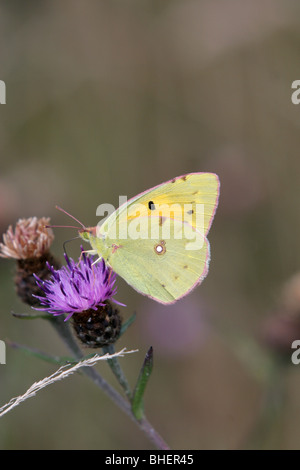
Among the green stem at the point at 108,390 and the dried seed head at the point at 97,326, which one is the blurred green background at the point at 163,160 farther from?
the dried seed head at the point at 97,326

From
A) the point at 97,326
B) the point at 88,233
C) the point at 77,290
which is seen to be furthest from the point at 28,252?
the point at 97,326

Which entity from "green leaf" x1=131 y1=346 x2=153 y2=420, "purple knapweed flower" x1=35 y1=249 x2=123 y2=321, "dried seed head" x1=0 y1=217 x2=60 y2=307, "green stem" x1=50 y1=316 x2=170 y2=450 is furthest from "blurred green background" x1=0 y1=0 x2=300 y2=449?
"green leaf" x1=131 y1=346 x2=153 y2=420

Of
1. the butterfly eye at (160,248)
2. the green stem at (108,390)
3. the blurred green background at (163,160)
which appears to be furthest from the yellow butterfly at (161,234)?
the blurred green background at (163,160)

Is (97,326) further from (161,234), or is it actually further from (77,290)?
(161,234)

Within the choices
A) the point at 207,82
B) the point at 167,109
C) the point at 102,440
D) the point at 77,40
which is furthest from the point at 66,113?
the point at 102,440

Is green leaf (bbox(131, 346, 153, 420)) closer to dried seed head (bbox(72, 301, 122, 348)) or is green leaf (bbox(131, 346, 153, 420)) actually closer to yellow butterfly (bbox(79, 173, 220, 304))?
dried seed head (bbox(72, 301, 122, 348))
